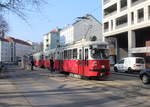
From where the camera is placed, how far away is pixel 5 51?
169 metres

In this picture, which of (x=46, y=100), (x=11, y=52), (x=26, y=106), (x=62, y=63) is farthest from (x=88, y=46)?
(x=11, y=52)

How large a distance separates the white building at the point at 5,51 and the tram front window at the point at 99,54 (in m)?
144

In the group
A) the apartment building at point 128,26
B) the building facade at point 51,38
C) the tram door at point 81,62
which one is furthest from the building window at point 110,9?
the building facade at point 51,38

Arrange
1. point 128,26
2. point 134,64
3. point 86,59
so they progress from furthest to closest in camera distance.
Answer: point 128,26, point 134,64, point 86,59

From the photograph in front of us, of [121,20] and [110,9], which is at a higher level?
[110,9]

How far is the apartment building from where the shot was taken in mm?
50438

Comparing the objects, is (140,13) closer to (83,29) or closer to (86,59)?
(86,59)

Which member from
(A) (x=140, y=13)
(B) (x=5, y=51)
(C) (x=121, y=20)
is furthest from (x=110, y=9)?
(B) (x=5, y=51)

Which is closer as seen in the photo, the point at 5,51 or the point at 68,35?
the point at 68,35

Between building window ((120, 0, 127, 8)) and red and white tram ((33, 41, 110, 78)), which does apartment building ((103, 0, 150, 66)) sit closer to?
building window ((120, 0, 127, 8))

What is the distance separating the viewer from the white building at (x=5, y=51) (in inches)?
6412

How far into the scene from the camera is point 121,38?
65000 mm

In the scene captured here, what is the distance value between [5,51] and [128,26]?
124092 millimetres

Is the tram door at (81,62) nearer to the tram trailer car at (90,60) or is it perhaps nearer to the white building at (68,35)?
the tram trailer car at (90,60)
